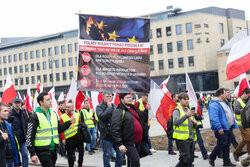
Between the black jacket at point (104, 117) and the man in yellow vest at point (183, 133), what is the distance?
1.37m

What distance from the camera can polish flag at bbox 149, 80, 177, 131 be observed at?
855cm

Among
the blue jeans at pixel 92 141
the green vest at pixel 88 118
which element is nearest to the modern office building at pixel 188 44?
the blue jeans at pixel 92 141

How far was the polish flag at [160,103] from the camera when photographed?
8.55 m

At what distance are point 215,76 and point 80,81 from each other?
58.0 m

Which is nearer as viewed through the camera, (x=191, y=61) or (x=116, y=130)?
(x=116, y=130)

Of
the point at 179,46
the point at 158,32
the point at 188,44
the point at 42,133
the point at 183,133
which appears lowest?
the point at 183,133

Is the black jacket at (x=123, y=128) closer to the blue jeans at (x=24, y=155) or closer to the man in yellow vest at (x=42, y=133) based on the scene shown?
the man in yellow vest at (x=42, y=133)

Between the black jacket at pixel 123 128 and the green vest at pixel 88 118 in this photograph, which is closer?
the black jacket at pixel 123 128

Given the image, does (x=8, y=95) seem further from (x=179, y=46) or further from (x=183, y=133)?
(x=179, y=46)

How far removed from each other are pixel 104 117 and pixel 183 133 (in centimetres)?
165

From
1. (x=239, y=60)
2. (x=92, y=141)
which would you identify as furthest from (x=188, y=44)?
(x=239, y=60)

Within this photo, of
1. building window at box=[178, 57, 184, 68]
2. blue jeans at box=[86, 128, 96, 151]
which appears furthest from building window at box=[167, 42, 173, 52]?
blue jeans at box=[86, 128, 96, 151]

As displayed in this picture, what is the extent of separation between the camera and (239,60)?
24.8 ft

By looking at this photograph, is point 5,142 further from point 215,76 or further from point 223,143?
point 215,76
